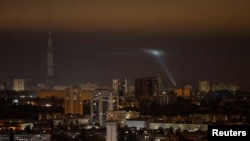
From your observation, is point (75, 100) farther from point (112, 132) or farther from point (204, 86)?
point (112, 132)

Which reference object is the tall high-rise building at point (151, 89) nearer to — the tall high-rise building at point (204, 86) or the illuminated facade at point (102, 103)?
the tall high-rise building at point (204, 86)

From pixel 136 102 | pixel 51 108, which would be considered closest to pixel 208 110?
pixel 136 102

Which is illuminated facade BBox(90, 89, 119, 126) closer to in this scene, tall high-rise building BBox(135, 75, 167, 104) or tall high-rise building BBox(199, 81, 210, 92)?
tall high-rise building BBox(135, 75, 167, 104)

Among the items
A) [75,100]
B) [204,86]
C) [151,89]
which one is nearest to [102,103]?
[75,100]

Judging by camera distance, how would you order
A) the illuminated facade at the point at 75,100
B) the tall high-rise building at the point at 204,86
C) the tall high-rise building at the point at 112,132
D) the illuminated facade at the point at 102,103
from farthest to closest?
the tall high-rise building at the point at 204,86 → the illuminated facade at the point at 75,100 → the illuminated facade at the point at 102,103 → the tall high-rise building at the point at 112,132

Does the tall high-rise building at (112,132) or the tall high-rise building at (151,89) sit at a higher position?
the tall high-rise building at (151,89)

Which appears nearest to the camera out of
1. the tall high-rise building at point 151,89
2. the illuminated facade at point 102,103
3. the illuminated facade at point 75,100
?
the illuminated facade at point 102,103

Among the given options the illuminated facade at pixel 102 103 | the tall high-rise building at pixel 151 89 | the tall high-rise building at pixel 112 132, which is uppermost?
the tall high-rise building at pixel 151 89

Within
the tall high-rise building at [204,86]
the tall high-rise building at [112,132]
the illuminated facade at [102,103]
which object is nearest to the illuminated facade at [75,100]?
the illuminated facade at [102,103]
